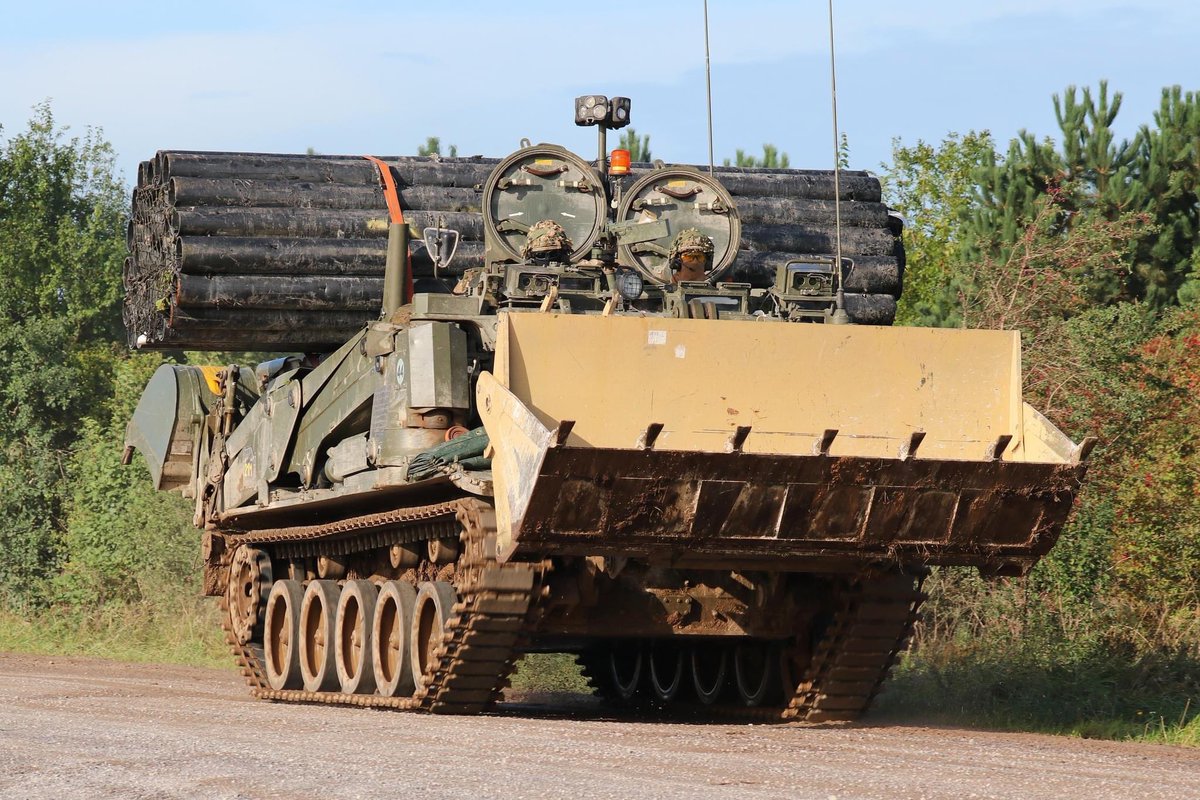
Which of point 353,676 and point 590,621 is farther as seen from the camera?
point 353,676

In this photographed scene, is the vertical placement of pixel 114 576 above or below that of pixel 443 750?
below

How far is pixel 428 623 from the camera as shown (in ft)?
41.2

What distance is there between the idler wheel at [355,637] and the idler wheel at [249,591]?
1.89m

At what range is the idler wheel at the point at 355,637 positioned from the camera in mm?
13273

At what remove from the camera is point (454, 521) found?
11.9 meters

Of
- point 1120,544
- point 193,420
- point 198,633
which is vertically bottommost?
point 198,633

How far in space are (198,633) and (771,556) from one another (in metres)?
13.8

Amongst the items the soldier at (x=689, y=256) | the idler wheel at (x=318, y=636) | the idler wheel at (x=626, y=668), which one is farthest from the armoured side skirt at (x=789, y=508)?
the idler wheel at (x=626, y=668)

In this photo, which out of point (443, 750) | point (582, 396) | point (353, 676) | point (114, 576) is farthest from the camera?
point (114, 576)

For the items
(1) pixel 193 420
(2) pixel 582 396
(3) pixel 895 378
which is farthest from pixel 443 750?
(1) pixel 193 420

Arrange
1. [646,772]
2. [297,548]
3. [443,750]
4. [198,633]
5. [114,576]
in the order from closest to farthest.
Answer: [646,772] < [443,750] < [297,548] < [198,633] < [114,576]

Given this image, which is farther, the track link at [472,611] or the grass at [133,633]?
the grass at [133,633]

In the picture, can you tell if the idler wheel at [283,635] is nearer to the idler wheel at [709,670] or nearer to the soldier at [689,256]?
the idler wheel at [709,670]

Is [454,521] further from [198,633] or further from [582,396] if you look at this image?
[198,633]
